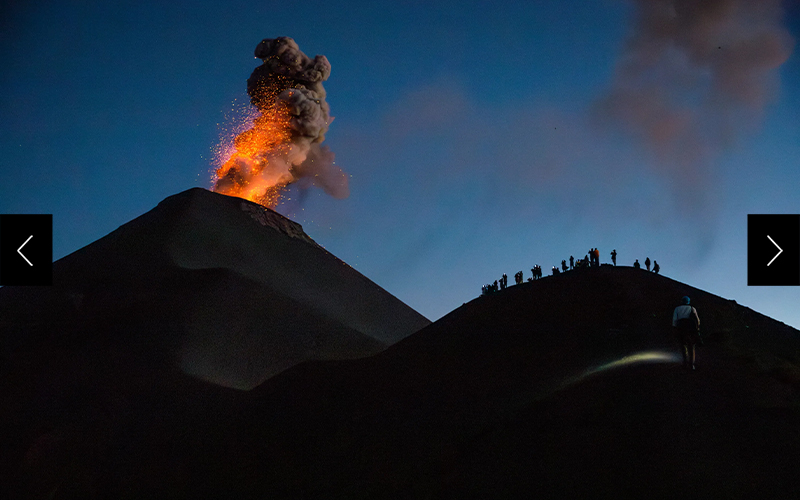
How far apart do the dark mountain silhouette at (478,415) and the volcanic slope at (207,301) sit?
3.03m

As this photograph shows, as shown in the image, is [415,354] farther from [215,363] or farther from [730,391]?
[215,363]

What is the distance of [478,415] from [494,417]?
0.68 metres

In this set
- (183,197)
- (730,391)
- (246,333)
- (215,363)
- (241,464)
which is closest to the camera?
(730,391)

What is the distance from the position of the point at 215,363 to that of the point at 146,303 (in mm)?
7368

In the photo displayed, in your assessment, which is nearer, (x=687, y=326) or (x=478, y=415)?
(x=687, y=326)

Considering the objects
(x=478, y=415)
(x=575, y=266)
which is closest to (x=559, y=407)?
(x=478, y=415)

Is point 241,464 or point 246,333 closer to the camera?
point 241,464

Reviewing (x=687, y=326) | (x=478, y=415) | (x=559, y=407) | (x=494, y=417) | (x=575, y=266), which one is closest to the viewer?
(x=687, y=326)

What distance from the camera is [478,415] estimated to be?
1503cm

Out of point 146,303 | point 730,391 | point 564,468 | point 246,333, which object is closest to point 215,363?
point 246,333

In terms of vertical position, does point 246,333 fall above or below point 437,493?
above

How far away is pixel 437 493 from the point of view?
1252 cm

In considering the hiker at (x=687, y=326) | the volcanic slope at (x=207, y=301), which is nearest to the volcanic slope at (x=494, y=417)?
the hiker at (x=687, y=326)

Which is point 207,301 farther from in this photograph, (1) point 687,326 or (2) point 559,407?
(1) point 687,326
